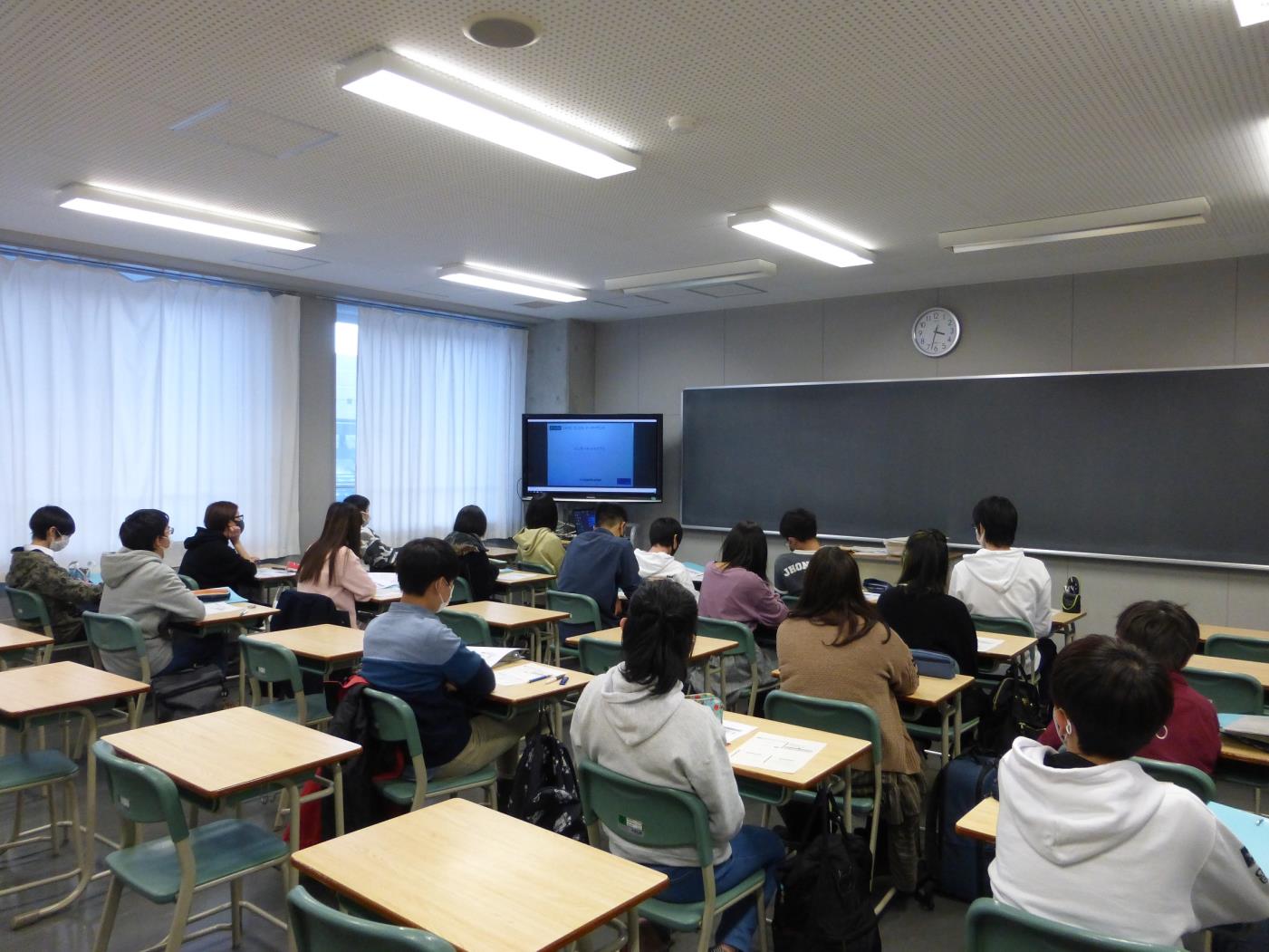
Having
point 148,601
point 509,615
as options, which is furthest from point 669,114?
point 148,601

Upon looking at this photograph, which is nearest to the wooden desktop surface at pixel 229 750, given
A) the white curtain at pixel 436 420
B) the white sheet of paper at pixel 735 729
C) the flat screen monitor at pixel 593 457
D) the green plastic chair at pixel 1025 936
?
the white sheet of paper at pixel 735 729

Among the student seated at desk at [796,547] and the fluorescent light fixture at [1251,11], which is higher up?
the fluorescent light fixture at [1251,11]

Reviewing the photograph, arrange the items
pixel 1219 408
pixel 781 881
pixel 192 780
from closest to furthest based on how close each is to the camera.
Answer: pixel 192 780
pixel 781 881
pixel 1219 408

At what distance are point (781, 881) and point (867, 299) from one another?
19.1ft

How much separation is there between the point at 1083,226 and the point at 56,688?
204 inches

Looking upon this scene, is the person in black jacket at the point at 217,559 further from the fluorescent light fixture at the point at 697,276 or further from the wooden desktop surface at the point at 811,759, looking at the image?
the wooden desktop surface at the point at 811,759

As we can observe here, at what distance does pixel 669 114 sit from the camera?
3.23 m

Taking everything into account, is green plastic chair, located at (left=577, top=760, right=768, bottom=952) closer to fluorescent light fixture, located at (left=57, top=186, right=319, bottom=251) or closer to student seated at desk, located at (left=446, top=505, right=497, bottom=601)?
student seated at desk, located at (left=446, top=505, right=497, bottom=601)

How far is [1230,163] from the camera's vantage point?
148 inches

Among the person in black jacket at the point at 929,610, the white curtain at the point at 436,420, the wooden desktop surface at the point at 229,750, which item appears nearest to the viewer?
the wooden desktop surface at the point at 229,750

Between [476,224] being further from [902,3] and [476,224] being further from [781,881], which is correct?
[781,881]

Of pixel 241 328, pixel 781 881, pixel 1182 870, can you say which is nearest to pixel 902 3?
pixel 1182 870

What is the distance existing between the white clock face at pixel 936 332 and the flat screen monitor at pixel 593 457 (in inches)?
95.0

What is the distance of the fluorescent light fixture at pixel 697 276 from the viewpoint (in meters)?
5.98
